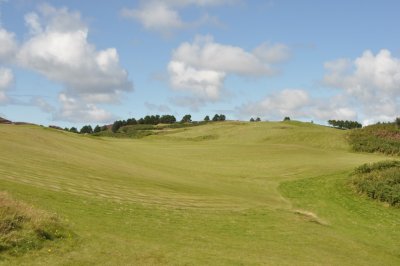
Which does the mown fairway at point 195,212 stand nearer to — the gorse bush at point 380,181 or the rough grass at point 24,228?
the rough grass at point 24,228

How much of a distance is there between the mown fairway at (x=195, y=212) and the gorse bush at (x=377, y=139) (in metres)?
21.1

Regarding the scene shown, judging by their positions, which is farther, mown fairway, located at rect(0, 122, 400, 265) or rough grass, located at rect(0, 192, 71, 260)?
mown fairway, located at rect(0, 122, 400, 265)

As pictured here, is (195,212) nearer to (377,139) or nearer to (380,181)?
(380,181)

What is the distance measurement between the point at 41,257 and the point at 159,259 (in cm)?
417

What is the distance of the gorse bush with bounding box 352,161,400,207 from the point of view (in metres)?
39.8

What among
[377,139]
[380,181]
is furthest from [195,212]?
[377,139]

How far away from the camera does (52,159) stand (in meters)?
35.5

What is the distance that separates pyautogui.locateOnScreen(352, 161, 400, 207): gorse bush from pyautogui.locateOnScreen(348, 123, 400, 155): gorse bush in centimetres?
2259

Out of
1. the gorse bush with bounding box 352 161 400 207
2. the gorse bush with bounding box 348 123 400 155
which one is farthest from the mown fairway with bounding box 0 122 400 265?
the gorse bush with bounding box 348 123 400 155

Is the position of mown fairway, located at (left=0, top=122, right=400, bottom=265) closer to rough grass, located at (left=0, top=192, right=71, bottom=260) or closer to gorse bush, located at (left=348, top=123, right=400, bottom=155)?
rough grass, located at (left=0, top=192, right=71, bottom=260)

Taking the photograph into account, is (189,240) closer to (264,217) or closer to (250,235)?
(250,235)

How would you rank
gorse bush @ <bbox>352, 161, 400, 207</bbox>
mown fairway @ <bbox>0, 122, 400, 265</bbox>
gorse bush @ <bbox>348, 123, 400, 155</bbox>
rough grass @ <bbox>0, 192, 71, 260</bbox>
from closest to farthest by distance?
rough grass @ <bbox>0, 192, 71, 260</bbox>, mown fairway @ <bbox>0, 122, 400, 265</bbox>, gorse bush @ <bbox>352, 161, 400, 207</bbox>, gorse bush @ <bbox>348, 123, 400, 155</bbox>

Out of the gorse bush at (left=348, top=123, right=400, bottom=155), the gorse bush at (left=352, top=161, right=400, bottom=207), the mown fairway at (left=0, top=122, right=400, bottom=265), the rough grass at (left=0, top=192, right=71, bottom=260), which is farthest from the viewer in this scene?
the gorse bush at (left=348, top=123, right=400, bottom=155)

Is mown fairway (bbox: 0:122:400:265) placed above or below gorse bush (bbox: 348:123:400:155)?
below
